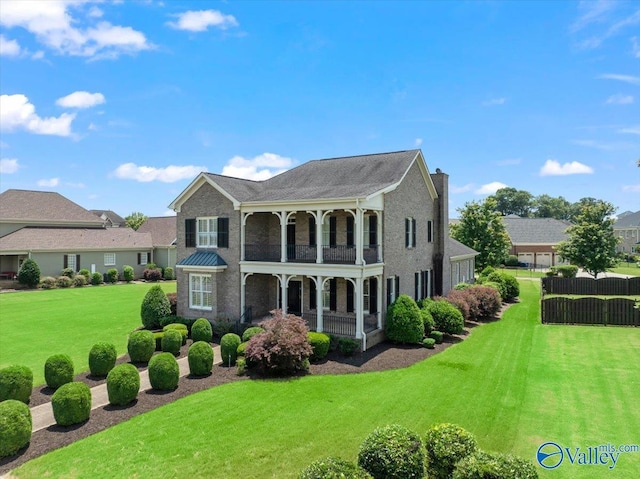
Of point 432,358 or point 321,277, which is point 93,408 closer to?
point 321,277

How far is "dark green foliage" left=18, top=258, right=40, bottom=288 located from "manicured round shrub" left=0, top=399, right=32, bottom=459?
112ft

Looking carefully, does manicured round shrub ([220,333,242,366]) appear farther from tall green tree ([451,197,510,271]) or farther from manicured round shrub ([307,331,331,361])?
tall green tree ([451,197,510,271])

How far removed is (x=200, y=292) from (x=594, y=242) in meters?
36.1

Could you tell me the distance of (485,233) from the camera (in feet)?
134

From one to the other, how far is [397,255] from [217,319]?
1010 cm

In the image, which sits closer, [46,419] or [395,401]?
[46,419]

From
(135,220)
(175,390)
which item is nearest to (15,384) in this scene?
(175,390)

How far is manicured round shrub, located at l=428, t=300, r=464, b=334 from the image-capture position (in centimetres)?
2033

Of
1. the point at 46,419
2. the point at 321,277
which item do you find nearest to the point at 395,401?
the point at 321,277

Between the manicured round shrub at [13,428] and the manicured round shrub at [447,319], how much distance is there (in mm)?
16953

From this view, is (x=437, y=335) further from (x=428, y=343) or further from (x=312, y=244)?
(x=312, y=244)

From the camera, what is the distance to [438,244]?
A: 2727 cm

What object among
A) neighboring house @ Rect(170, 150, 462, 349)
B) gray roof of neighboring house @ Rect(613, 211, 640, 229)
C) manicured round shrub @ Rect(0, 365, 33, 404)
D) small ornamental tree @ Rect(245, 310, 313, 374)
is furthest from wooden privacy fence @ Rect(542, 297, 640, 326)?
gray roof of neighboring house @ Rect(613, 211, 640, 229)

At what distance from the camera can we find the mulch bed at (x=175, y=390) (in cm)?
993
